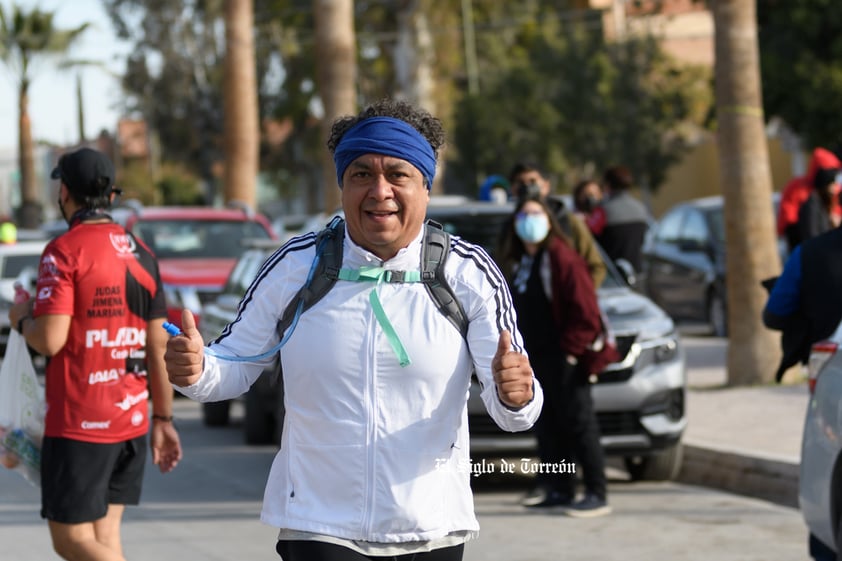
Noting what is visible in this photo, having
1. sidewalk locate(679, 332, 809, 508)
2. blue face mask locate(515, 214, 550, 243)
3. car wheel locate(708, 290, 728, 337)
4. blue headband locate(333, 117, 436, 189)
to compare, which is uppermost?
blue headband locate(333, 117, 436, 189)

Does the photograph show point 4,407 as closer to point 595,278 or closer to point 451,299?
point 451,299

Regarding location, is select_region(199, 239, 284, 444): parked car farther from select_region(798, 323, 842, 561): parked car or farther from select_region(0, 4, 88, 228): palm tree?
select_region(0, 4, 88, 228): palm tree

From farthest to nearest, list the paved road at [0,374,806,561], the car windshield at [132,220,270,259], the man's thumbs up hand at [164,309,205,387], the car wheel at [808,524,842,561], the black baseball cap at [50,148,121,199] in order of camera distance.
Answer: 1. the car windshield at [132,220,270,259]
2. the paved road at [0,374,806,561]
3. the car wheel at [808,524,842,561]
4. the black baseball cap at [50,148,121,199]
5. the man's thumbs up hand at [164,309,205,387]

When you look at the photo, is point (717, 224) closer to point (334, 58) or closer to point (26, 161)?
point (334, 58)

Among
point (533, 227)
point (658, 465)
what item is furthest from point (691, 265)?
point (533, 227)

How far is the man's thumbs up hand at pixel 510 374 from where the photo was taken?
3.58 metres

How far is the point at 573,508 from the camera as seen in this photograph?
9.05 meters

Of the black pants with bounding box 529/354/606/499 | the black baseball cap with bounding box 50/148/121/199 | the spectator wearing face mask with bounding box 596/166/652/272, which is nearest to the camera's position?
the black baseball cap with bounding box 50/148/121/199

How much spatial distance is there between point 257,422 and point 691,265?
8647 millimetres

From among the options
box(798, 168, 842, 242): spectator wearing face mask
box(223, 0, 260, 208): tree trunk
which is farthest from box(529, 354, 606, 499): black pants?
box(223, 0, 260, 208): tree trunk

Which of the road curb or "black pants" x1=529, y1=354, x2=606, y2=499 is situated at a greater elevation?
"black pants" x1=529, y1=354, x2=606, y2=499

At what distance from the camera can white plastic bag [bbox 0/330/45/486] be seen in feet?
19.2

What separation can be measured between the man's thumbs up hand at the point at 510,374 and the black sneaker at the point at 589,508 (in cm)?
549

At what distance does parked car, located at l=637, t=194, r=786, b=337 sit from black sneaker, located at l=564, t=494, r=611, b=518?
32.0ft
